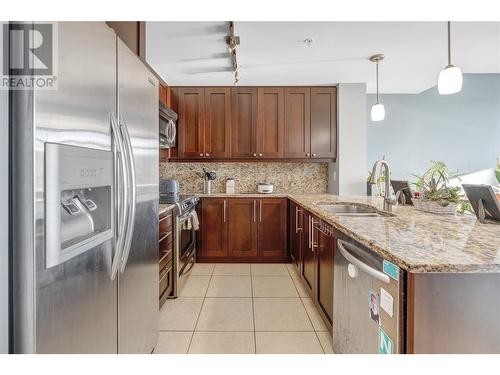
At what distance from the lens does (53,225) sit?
0.83m

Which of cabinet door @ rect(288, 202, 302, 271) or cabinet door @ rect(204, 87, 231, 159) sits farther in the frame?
cabinet door @ rect(204, 87, 231, 159)

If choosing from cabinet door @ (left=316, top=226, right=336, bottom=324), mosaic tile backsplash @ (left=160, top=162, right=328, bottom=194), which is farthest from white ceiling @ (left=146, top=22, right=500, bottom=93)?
cabinet door @ (left=316, top=226, right=336, bottom=324)

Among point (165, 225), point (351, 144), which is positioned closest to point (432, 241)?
point (165, 225)

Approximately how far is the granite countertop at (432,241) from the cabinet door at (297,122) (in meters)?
2.18

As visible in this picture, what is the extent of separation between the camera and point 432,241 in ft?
3.93

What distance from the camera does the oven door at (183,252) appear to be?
267 cm

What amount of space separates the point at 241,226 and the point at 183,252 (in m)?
1.02

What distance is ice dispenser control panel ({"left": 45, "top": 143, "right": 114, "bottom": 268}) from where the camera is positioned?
0.82 meters

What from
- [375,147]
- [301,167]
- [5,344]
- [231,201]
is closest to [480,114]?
[375,147]

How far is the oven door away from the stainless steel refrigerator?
119 cm

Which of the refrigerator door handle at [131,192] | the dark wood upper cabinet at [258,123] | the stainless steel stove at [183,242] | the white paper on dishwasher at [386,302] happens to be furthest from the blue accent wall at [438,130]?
→ the refrigerator door handle at [131,192]

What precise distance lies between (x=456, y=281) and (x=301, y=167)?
3.39 m

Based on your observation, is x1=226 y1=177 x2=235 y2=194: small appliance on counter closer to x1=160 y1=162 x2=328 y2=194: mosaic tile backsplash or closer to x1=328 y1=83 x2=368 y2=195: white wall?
x1=160 y1=162 x2=328 y2=194: mosaic tile backsplash
